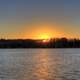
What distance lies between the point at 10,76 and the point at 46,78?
12.2 feet

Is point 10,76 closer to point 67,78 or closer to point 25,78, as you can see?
point 25,78

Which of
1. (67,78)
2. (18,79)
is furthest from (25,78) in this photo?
(67,78)

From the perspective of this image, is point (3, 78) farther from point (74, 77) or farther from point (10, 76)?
point (74, 77)

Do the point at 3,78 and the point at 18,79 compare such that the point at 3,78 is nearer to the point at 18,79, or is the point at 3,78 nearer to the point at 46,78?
the point at 18,79

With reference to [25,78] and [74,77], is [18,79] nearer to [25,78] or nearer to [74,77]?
[25,78]

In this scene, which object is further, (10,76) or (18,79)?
(10,76)

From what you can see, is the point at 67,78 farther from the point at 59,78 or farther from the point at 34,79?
the point at 34,79

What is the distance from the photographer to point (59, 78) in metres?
35.2

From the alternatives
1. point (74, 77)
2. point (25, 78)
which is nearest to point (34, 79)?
point (25, 78)

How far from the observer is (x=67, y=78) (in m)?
34.8

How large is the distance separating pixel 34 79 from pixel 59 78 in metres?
2.43

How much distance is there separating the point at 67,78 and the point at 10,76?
18.0 feet

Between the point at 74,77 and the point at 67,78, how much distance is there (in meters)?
0.81

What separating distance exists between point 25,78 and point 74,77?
4.41 meters
